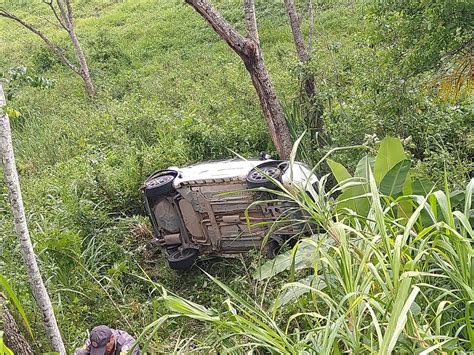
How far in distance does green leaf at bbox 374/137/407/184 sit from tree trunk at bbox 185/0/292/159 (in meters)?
3.00

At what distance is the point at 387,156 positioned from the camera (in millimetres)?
2812

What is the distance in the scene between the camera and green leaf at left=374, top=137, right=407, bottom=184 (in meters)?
2.79

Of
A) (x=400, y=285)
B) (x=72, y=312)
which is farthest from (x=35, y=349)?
(x=400, y=285)

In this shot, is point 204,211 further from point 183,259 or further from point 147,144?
point 147,144

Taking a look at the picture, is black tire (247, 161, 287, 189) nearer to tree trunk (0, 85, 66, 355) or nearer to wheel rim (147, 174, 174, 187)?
wheel rim (147, 174, 174, 187)

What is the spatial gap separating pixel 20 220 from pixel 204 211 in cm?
209

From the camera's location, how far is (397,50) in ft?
15.6

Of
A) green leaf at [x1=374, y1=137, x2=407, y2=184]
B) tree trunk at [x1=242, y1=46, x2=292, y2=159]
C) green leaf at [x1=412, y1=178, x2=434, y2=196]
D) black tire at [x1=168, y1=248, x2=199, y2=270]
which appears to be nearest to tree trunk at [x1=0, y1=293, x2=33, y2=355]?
black tire at [x1=168, y1=248, x2=199, y2=270]

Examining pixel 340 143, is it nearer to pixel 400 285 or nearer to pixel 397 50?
pixel 397 50

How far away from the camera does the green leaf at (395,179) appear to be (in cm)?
252

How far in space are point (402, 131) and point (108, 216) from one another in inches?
137

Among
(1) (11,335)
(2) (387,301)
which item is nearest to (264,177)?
(1) (11,335)

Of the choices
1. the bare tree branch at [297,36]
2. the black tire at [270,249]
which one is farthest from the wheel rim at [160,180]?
the bare tree branch at [297,36]

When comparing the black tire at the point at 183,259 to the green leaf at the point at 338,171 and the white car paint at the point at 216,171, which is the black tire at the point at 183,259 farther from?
the green leaf at the point at 338,171
